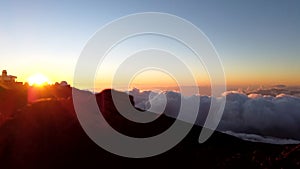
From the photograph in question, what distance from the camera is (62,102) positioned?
65938 millimetres

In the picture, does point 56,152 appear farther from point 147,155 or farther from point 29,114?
point 147,155

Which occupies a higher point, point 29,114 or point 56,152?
point 29,114

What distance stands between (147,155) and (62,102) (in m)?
20.1

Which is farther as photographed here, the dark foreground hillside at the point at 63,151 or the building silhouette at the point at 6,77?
the building silhouette at the point at 6,77

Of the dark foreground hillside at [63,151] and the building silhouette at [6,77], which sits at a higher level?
the building silhouette at [6,77]

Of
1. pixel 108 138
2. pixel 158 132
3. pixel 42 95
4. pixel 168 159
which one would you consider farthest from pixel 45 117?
pixel 42 95

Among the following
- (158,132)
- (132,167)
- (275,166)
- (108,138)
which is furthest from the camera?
(158,132)

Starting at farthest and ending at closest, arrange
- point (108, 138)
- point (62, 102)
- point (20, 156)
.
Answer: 1. point (62, 102)
2. point (108, 138)
3. point (20, 156)

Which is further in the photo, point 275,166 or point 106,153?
point 106,153

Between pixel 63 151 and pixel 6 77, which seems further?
pixel 6 77

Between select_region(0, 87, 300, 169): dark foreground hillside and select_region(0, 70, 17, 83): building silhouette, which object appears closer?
select_region(0, 87, 300, 169): dark foreground hillside

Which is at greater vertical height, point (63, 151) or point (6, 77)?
point (6, 77)

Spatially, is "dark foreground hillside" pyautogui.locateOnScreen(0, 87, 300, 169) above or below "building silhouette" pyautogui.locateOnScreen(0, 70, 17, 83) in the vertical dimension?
below

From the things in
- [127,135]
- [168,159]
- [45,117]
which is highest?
[45,117]
